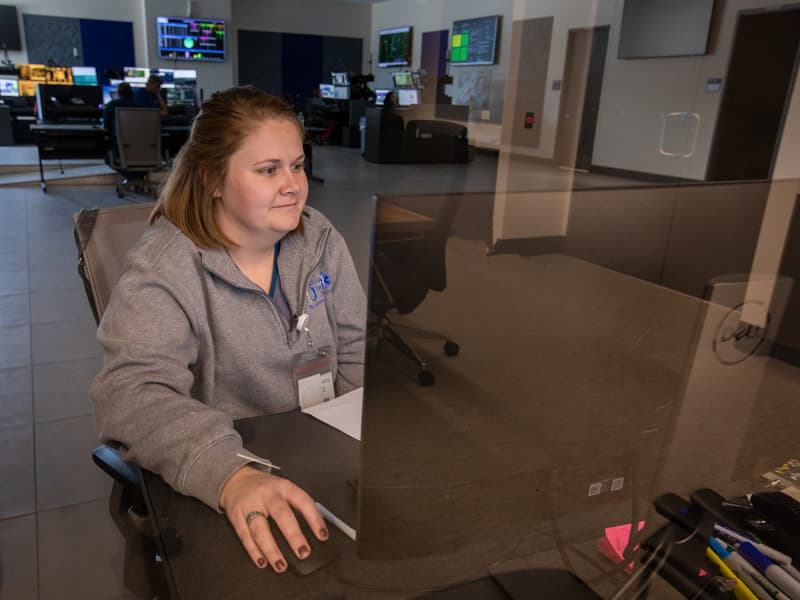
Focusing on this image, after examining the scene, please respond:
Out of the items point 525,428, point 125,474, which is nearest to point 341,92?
point 125,474

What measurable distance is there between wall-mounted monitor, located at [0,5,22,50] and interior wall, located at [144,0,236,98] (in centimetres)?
195

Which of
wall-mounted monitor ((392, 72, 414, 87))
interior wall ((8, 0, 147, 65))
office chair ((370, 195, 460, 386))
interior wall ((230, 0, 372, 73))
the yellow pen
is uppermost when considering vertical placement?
interior wall ((230, 0, 372, 73))

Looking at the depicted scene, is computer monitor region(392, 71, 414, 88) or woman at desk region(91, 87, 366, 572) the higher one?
computer monitor region(392, 71, 414, 88)

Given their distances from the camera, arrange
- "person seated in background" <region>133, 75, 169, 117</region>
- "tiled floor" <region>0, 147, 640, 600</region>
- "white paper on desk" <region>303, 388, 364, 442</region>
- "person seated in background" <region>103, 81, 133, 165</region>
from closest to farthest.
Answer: "white paper on desk" <region>303, 388, 364, 442</region>
"tiled floor" <region>0, 147, 640, 600</region>
"person seated in background" <region>103, 81, 133, 165</region>
"person seated in background" <region>133, 75, 169, 117</region>

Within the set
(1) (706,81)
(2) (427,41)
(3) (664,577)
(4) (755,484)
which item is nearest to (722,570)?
(3) (664,577)

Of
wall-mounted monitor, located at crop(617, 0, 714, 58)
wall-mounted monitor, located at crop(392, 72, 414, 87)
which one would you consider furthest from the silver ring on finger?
wall-mounted monitor, located at crop(392, 72, 414, 87)

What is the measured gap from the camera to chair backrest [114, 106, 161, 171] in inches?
234

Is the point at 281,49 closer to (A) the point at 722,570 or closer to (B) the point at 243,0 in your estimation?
(B) the point at 243,0

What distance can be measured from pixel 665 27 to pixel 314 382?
24.1ft

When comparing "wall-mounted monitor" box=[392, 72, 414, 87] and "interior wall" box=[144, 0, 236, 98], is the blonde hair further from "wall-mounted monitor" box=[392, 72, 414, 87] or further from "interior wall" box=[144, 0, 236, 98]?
"interior wall" box=[144, 0, 236, 98]

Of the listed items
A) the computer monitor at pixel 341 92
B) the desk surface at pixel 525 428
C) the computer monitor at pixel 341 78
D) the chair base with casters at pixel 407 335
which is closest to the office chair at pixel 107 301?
the desk surface at pixel 525 428

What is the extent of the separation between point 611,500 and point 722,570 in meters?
0.11

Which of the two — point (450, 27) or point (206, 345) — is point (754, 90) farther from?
point (206, 345)

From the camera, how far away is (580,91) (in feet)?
27.1
